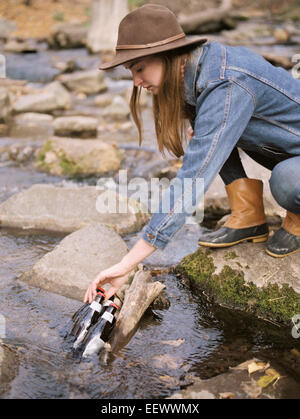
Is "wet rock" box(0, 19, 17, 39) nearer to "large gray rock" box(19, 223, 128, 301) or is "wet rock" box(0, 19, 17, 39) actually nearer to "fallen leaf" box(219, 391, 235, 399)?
"large gray rock" box(19, 223, 128, 301)

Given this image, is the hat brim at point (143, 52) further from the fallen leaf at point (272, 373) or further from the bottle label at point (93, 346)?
the fallen leaf at point (272, 373)

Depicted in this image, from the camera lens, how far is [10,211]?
4.67 m

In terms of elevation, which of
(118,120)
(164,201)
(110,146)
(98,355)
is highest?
(164,201)

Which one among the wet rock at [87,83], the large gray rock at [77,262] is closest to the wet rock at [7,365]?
the large gray rock at [77,262]

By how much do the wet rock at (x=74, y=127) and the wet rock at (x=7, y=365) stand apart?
530 cm

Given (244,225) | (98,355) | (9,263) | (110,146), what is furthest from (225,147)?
(110,146)

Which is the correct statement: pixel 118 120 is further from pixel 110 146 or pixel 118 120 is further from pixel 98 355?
pixel 98 355

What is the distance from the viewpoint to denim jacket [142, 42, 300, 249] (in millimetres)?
2484

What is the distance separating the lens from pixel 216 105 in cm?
247

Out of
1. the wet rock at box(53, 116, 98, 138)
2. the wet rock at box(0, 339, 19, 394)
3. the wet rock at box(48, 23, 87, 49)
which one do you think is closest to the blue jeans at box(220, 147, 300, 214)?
the wet rock at box(0, 339, 19, 394)

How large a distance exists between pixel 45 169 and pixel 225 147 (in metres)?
4.23

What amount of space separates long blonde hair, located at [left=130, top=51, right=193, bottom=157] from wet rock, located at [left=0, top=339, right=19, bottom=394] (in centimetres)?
145

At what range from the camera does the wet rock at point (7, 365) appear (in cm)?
252

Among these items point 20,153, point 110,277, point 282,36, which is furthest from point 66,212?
point 282,36
